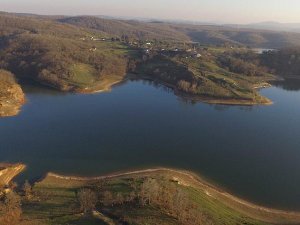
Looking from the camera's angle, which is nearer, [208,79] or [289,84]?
[208,79]

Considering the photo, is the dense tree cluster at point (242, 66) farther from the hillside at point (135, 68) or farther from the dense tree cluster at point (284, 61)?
the dense tree cluster at point (284, 61)

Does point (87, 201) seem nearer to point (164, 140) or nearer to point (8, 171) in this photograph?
point (8, 171)

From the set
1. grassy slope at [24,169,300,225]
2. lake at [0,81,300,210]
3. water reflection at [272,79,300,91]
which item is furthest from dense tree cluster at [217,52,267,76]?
grassy slope at [24,169,300,225]

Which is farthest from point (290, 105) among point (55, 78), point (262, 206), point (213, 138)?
point (55, 78)

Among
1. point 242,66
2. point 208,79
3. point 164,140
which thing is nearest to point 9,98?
point 164,140

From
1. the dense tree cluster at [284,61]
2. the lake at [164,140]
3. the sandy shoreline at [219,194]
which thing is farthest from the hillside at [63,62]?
the dense tree cluster at [284,61]

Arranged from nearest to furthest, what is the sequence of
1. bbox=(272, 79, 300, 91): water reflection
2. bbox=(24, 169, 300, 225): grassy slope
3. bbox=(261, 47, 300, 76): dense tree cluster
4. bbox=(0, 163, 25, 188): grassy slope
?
bbox=(24, 169, 300, 225): grassy slope, bbox=(0, 163, 25, 188): grassy slope, bbox=(272, 79, 300, 91): water reflection, bbox=(261, 47, 300, 76): dense tree cluster

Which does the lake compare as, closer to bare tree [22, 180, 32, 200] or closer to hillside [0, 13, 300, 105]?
bare tree [22, 180, 32, 200]
